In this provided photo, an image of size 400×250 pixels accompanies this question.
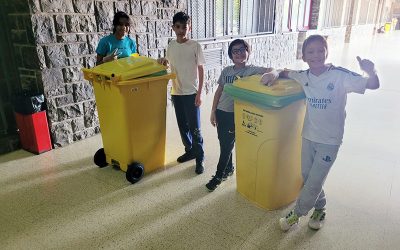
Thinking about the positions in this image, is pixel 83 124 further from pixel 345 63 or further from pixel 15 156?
pixel 345 63

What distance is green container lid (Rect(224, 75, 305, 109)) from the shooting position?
73.2 inches

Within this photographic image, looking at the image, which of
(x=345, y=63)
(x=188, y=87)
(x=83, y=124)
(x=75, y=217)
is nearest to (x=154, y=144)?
(x=188, y=87)

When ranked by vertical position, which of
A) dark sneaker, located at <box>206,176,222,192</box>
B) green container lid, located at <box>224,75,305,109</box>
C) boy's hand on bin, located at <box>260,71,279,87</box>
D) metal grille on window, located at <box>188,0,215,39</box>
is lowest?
dark sneaker, located at <box>206,176,222,192</box>

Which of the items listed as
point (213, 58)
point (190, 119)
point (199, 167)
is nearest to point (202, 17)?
point (213, 58)

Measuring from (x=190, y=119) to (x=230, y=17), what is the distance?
382 cm

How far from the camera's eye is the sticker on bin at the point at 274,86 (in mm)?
1881

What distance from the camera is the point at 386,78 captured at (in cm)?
707

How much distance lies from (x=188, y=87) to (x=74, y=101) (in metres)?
1.55

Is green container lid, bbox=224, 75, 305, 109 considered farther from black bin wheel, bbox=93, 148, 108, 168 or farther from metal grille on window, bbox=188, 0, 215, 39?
metal grille on window, bbox=188, 0, 215, 39

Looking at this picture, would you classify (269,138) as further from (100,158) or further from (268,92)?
(100,158)

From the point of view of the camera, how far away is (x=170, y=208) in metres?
2.29

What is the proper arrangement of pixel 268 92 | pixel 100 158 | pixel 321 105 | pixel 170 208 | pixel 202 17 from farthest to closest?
pixel 202 17
pixel 100 158
pixel 170 208
pixel 268 92
pixel 321 105

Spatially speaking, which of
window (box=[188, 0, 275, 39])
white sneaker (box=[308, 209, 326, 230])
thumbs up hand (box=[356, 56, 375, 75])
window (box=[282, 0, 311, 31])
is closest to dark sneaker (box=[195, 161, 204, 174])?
white sneaker (box=[308, 209, 326, 230])

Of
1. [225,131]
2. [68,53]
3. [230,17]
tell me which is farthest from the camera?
[230,17]
